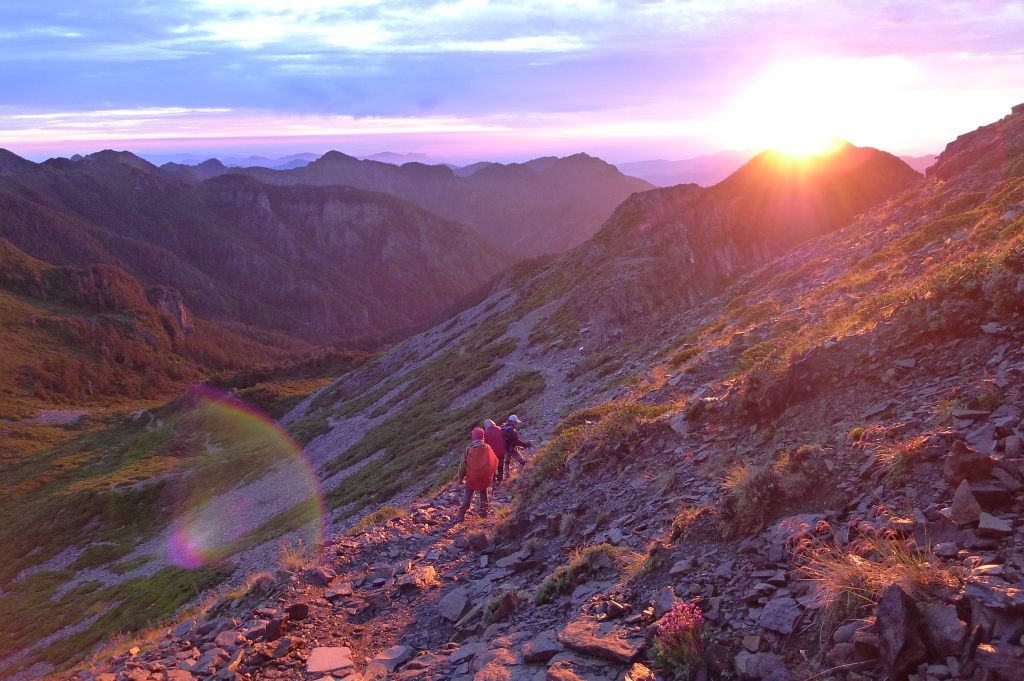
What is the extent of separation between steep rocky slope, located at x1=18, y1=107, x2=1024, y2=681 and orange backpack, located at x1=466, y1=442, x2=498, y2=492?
80 centimetres

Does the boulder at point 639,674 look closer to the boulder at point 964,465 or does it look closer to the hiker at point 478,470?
the boulder at point 964,465

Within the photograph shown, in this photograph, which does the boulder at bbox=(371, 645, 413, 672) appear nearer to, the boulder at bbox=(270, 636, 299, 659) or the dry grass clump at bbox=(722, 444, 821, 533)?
the boulder at bbox=(270, 636, 299, 659)

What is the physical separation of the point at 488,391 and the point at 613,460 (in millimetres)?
26657

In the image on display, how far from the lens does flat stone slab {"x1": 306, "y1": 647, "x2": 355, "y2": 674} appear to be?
25.1ft

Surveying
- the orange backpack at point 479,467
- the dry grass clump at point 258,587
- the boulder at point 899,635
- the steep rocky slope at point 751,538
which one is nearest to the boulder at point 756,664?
the steep rocky slope at point 751,538

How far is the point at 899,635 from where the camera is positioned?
4.07m

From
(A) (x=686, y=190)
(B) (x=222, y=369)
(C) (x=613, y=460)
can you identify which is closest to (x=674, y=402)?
(C) (x=613, y=460)

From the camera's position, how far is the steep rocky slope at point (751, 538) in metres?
4.71

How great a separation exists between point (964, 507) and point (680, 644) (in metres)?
2.82

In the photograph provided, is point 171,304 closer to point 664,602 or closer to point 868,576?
point 664,602

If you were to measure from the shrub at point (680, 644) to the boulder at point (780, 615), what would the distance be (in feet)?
1.94

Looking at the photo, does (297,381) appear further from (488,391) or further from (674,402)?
(674,402)

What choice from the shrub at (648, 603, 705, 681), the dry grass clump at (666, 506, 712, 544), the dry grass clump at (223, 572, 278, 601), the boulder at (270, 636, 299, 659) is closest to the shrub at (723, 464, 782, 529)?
the dry grass clump at (666, 506, 712, 544)

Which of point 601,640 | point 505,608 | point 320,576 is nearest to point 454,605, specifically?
point 505,608
